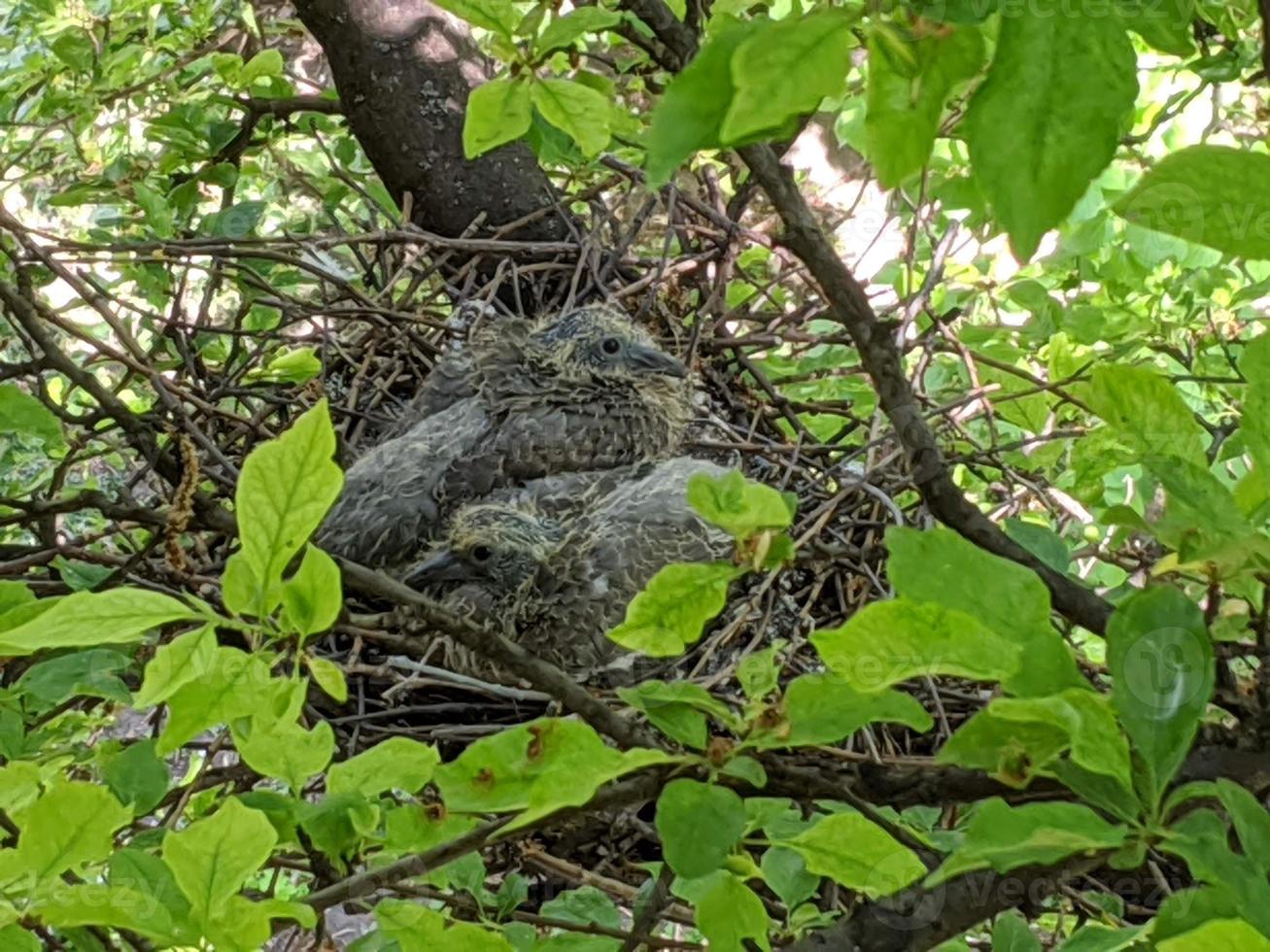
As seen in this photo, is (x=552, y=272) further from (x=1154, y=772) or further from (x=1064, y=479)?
(x=1154, y=772)

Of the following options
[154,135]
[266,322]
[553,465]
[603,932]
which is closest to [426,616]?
[603,932]

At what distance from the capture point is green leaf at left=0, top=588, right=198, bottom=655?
1.50 ft

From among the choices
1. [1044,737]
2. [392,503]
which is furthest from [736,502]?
[392,503]

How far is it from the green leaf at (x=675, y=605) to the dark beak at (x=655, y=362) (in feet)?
3.93

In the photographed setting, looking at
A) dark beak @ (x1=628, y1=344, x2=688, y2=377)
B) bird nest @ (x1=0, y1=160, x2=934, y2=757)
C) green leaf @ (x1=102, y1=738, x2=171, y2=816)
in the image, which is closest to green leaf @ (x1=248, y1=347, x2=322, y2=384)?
bird nest @ (x1=0, y1=160, x2=934, y2=757)

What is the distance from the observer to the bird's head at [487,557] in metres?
1.49

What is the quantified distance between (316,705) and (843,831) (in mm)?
983

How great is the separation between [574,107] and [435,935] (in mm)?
394

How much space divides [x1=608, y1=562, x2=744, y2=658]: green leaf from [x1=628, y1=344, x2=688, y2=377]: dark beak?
1.20 metres

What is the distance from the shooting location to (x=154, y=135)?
65.0 inches

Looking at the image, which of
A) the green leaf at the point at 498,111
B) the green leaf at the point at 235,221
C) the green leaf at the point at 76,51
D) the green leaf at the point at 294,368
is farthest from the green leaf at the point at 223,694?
the green leaf at the point at 76,51

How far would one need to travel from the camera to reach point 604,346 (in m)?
1.73

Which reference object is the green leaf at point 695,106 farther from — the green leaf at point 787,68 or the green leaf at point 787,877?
the green leaf at point 787,877

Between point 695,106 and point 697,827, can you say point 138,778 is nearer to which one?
point 697,827
